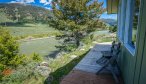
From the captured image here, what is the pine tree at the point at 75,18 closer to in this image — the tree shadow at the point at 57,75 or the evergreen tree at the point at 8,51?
the evergreen tree at the point at 8,51

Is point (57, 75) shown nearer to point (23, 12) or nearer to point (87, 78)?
point (87, 78)

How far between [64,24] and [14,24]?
4300cm

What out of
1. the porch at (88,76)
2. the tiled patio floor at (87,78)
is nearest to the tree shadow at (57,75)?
the porch at (88,76)

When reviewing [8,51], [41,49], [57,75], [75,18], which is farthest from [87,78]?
[41,49]

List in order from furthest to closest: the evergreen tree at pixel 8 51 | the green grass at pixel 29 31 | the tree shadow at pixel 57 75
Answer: the green grass at pixel 29 31
the evergreen tree at pixel 8 51
the tree shadow at pixel 57 75

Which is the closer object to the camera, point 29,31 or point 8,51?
point 8,51

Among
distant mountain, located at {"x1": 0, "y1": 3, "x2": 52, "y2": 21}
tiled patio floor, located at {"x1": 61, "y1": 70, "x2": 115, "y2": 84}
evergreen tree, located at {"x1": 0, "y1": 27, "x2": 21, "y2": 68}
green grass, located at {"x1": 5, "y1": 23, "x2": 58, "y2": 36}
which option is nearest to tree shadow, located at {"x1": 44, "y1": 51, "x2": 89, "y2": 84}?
tiled patio floor, located at {"x1": 61, "y1": 70, "x2": 115, "y2": 84}

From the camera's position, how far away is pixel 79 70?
14.1 feet

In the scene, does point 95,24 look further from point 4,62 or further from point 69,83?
point 69,83

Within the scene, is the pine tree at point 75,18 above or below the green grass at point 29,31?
above

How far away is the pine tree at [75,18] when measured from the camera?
15827 mm

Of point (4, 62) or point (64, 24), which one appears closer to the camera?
point (4, 62)

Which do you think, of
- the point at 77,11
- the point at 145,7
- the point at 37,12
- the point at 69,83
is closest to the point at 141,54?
the point at 145,7

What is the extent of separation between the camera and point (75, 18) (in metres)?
16.9
